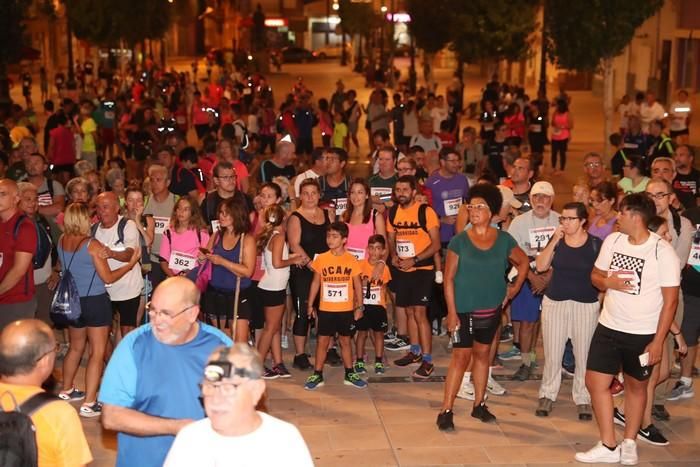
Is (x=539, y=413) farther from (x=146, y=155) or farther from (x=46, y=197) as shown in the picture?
(x=146, y=155)

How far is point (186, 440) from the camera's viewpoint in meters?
4.02

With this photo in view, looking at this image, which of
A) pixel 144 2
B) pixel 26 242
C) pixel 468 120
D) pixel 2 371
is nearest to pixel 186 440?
pixel 2 371

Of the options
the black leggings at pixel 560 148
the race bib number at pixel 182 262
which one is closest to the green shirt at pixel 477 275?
the race bib number at pixel 182 262

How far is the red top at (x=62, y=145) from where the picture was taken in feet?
55.1

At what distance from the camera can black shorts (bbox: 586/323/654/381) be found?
7438mm

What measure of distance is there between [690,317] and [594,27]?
44.4 feet

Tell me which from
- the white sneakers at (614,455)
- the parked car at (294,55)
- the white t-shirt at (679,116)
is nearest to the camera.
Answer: the white sneakers at (614,455)

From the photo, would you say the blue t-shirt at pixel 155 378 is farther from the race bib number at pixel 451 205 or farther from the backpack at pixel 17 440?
the race bib number at pixel 451 205

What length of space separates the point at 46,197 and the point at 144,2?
2883 centimetres

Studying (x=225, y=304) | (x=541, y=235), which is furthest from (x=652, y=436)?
(x=225, y=304)

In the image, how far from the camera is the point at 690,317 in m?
8.84

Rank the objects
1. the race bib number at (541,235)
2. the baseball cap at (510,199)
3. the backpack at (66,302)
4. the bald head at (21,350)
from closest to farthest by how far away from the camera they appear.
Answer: the bald head at (21,350), the backpack at (66,302), the race bib number at (541,235), the baseball cap at (510,199)

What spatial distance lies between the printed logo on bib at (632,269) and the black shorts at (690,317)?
1.67m

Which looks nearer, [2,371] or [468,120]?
[2,371]
